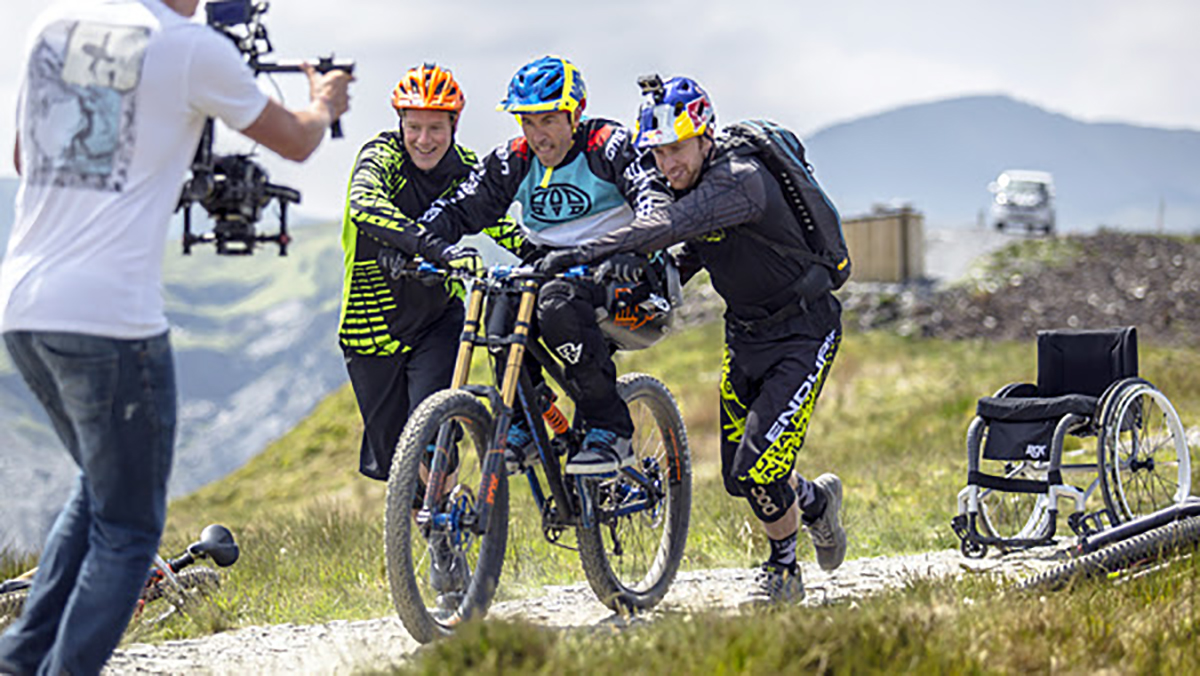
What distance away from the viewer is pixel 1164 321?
28.3 metres

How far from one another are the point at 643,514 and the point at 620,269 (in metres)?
1.56

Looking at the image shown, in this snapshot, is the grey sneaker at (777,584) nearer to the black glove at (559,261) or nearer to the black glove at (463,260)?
the black glove at (559,261)

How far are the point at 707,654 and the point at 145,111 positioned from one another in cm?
229

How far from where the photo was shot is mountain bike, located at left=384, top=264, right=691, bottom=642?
17.0ft

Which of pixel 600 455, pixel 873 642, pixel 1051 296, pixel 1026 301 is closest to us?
pixel 873 642

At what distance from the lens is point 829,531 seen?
275 inches

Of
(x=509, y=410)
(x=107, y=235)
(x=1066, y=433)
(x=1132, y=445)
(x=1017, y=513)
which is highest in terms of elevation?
(x=107, y=235)

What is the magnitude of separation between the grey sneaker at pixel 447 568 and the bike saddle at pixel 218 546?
1.17m

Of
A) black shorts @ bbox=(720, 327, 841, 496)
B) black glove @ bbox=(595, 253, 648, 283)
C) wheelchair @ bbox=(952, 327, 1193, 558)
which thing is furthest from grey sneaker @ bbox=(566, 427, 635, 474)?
wheelchair @ bbox=(952, 327, 1193, 558)

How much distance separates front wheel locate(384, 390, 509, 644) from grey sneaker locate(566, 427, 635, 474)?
0.45m

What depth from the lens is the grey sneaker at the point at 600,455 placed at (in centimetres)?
595

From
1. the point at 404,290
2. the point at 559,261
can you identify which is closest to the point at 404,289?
the point at 404,290

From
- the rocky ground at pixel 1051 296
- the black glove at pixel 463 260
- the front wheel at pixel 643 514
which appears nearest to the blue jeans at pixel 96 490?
the black glove at pixel 463 260

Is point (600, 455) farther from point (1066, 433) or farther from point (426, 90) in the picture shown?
point (1066, 433)
